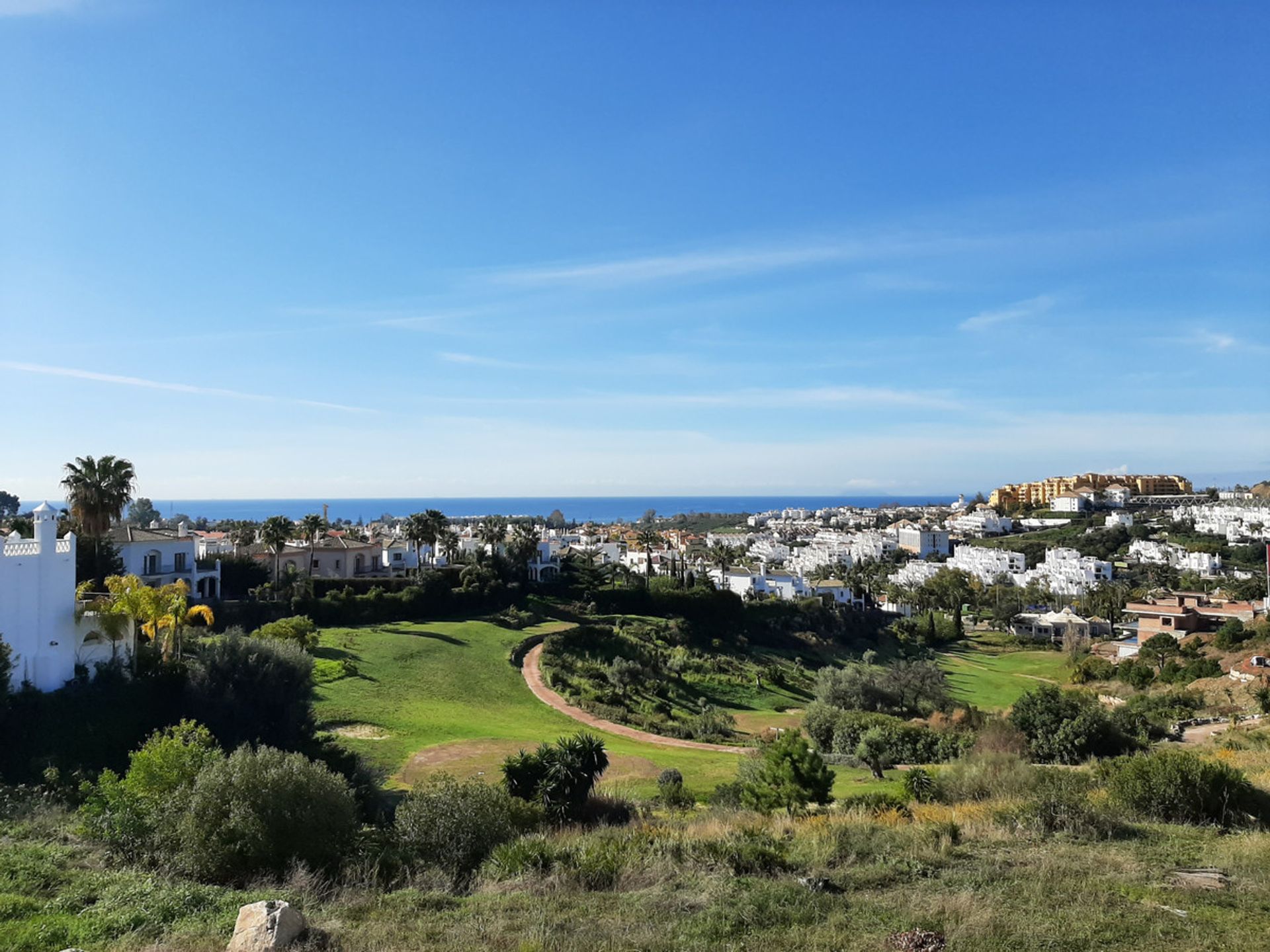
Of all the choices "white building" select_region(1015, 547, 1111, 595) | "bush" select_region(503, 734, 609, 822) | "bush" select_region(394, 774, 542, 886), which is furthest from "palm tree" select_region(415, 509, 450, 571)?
"white building" select_region(1015, 547, 1111, 595)

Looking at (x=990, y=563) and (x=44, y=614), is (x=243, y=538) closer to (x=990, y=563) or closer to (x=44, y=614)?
(x=44, y=614)

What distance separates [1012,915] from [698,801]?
12.5 meters

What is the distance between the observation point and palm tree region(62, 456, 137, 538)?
35.1m

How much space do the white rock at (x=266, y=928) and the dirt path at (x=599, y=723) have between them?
68.6 ft

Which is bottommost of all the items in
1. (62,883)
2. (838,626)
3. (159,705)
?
(838,626)

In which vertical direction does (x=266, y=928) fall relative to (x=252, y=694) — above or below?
above

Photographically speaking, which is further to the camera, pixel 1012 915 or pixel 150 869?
pixel 150 869

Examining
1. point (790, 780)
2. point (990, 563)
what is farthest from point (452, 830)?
point (990, 563)

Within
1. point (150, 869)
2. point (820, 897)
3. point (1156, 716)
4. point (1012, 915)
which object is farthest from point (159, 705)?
point (1156, 716)

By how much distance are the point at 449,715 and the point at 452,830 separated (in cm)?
1889

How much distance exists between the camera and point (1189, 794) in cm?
1235

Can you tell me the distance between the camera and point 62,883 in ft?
29.8

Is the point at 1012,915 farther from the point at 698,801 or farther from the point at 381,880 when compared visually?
the point at 698,801

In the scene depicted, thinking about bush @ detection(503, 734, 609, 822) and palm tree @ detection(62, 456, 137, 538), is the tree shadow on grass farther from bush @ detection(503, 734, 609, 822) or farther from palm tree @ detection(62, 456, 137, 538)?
bush @ detection(503, 734, 609, 822)
